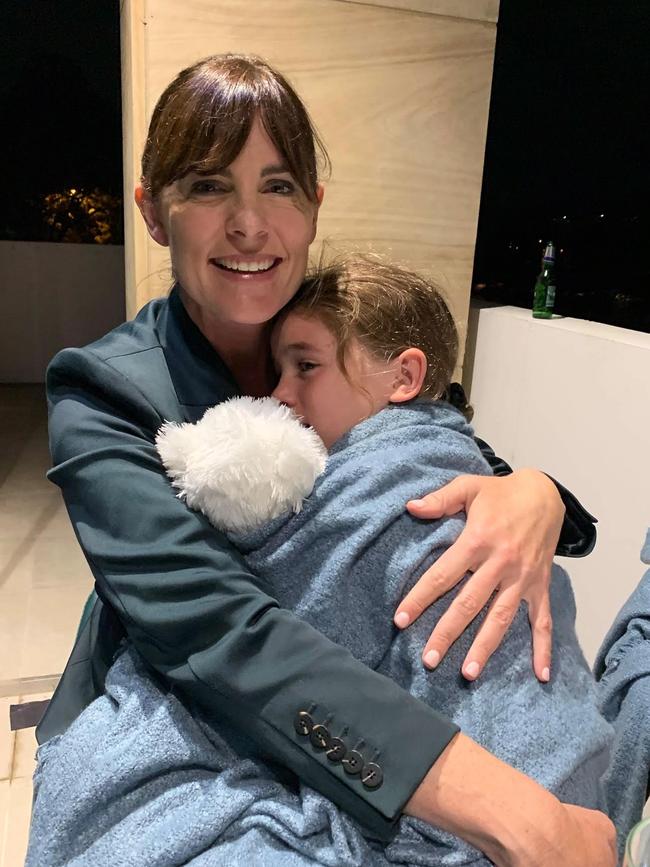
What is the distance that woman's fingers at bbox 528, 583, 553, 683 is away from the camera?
675 millimetres

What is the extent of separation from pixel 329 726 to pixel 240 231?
1.80 feet

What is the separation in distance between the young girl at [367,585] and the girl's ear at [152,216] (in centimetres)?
30

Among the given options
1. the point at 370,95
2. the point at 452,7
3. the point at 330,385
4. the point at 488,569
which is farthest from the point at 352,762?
the point at 452,7

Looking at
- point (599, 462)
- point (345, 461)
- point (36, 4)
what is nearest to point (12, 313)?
point (36, 4)

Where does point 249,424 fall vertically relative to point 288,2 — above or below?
below

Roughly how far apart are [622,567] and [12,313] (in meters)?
4.40

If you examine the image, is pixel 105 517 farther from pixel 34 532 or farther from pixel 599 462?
pixel 34 532

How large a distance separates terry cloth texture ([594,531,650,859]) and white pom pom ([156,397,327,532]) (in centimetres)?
52

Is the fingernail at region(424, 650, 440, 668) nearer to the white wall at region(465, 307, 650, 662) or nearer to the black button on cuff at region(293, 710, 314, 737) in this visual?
the black button on cuff at region(293, 710, 314, 737)

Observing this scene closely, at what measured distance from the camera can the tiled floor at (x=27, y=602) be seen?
61.1 inches

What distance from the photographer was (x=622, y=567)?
1.46m

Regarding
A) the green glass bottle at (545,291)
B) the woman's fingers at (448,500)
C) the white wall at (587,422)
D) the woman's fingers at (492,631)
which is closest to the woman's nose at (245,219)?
the woman's fingers at (448,500)

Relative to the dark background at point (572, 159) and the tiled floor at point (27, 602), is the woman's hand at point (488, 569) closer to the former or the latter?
the dark background at point (572, 159)

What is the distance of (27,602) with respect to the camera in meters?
2.23
